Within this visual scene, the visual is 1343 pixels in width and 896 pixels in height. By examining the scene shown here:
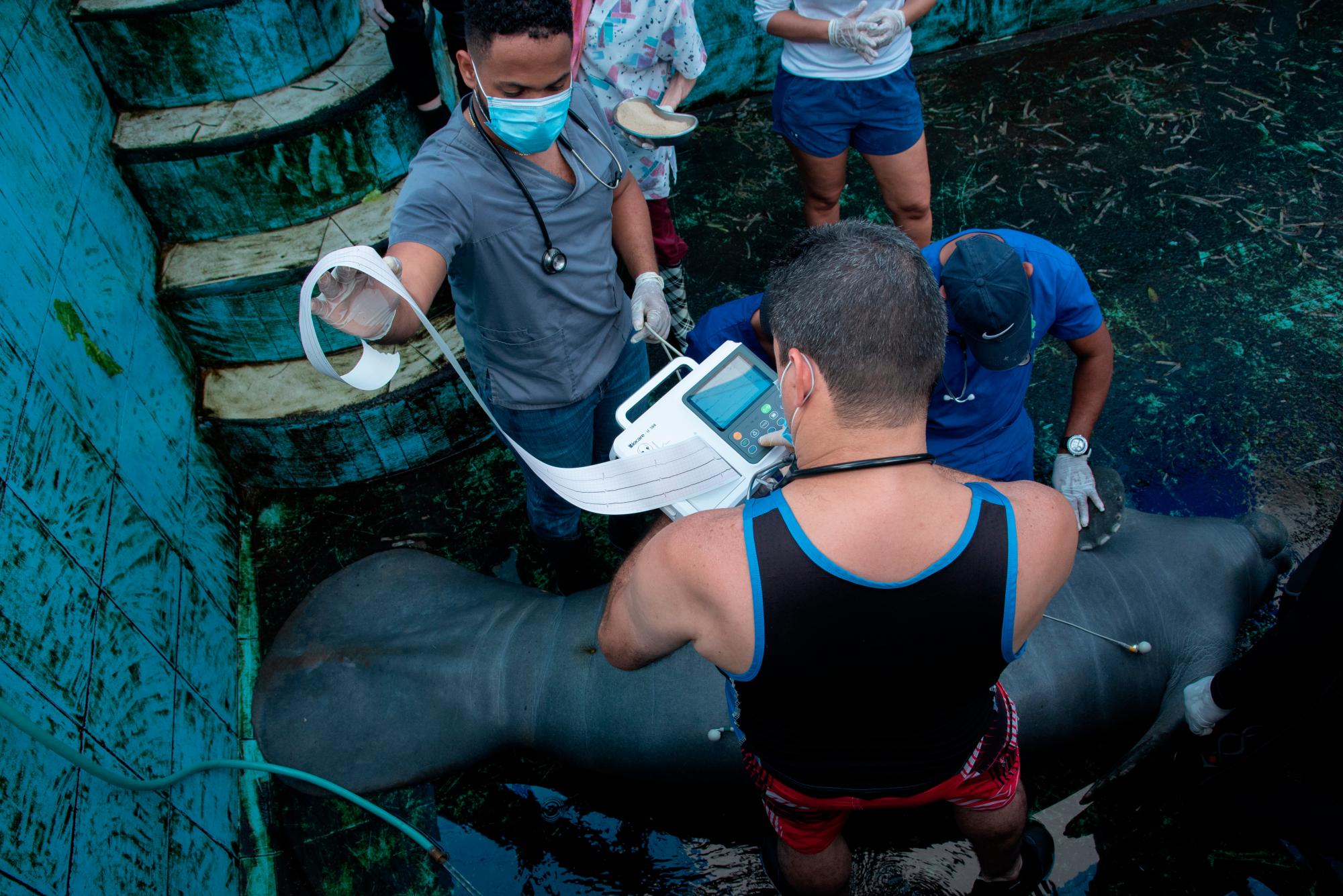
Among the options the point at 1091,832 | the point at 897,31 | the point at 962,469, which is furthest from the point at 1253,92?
the point at 1091,832

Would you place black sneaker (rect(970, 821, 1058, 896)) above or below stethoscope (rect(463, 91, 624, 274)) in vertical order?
below

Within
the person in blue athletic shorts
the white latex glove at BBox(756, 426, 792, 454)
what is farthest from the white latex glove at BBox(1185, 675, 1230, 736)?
the person in blue athletic shorts

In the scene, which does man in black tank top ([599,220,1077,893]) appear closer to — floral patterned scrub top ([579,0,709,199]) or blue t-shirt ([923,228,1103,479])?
blue t-shirt ([923,228,1103,479])

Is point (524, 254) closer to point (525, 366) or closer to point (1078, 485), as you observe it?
point (525, 366)

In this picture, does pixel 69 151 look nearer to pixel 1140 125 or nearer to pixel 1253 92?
pixel 1140 125

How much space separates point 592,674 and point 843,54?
2.37 metres

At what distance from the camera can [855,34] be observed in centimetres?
305

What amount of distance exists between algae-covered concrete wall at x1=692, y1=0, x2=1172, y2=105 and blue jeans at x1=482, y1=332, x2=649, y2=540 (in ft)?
9.83

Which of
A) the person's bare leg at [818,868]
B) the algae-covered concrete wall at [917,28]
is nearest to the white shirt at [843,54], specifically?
the algae-covered concrete wall at [917,28]

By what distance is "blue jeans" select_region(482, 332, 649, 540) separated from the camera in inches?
96.3

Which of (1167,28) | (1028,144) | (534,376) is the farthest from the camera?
(1167,28)

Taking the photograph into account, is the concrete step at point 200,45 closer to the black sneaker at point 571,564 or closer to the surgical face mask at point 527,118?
the surgical face mask at point 527,118

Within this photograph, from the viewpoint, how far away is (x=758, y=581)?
1.36 metres

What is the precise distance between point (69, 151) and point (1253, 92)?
17.9ft
